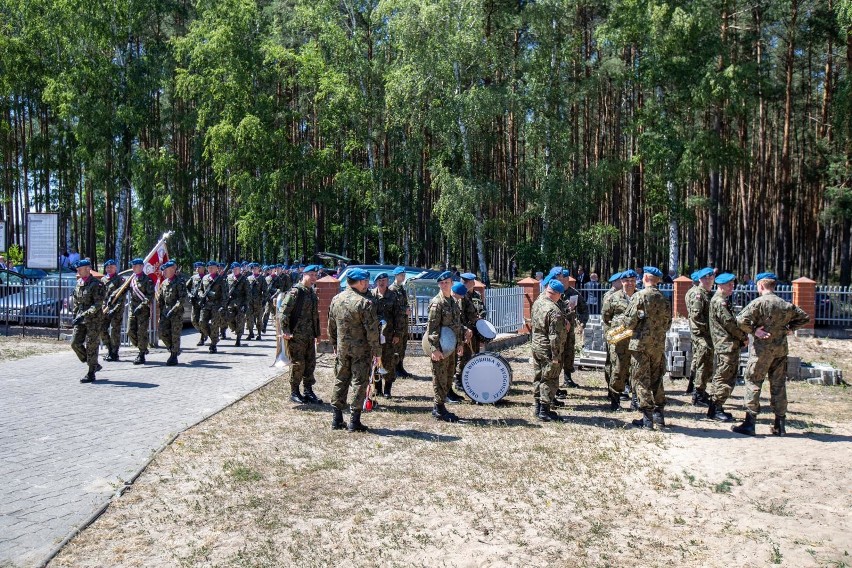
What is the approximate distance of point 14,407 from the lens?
9.75m

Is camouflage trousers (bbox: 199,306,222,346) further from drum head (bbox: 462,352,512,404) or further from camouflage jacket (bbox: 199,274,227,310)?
drum head (bbox: 462,352,512,404)

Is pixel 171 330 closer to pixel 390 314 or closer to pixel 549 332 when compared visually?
pixel 390 314

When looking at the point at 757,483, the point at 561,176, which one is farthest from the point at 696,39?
the point at 757,483

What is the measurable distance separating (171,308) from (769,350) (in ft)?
33.9

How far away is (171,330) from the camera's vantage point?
13.6m

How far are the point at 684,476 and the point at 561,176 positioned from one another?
25.6m

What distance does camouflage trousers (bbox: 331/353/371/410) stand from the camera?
846 cm

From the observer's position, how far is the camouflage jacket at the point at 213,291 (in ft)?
51.6

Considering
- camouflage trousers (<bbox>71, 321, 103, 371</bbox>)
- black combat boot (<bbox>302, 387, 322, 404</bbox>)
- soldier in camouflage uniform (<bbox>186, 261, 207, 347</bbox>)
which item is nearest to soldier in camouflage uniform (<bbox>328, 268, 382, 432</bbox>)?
black combat boot (<bbox>302, 387, 322, 404</bbox>)

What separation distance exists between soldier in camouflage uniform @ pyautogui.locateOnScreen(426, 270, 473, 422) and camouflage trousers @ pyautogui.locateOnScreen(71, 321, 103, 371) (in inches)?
232

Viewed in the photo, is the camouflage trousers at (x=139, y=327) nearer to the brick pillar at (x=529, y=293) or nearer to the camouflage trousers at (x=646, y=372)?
the camouflage trousers at (x=646, y=372)

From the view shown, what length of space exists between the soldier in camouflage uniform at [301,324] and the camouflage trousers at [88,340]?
3729mm

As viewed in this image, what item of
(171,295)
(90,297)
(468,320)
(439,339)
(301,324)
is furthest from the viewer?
(171,295)

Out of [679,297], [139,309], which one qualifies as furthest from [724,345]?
[679,297]
